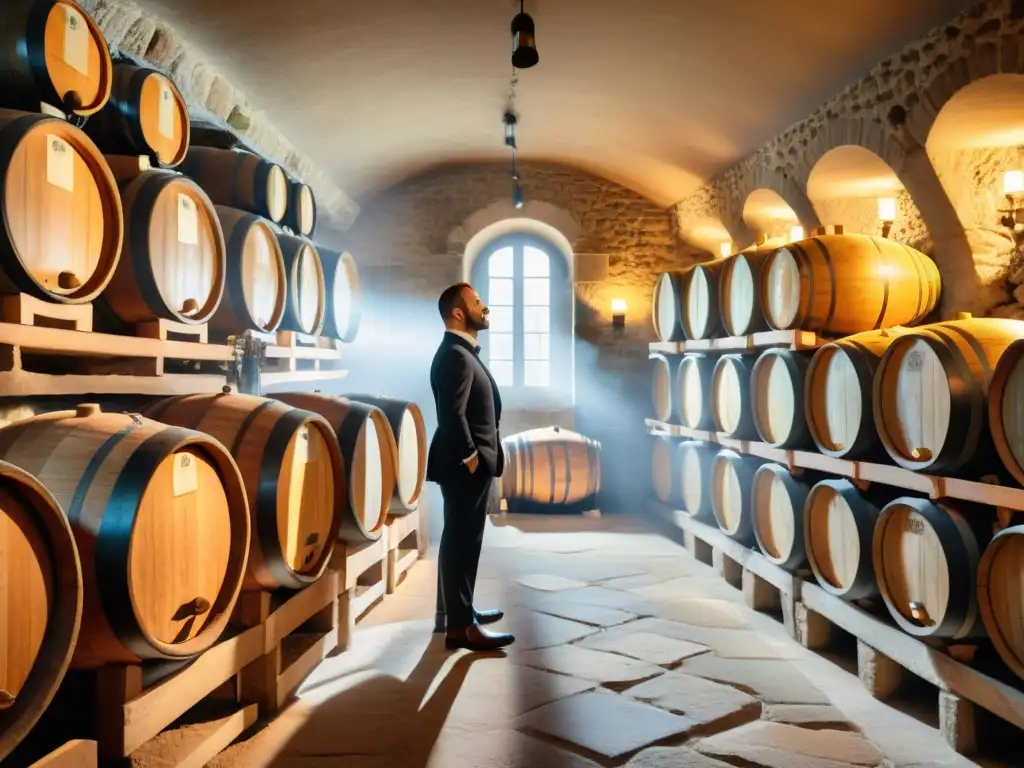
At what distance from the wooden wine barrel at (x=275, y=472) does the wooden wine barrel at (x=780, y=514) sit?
2.26m

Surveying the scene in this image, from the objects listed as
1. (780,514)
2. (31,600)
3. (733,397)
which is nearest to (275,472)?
(31,600)

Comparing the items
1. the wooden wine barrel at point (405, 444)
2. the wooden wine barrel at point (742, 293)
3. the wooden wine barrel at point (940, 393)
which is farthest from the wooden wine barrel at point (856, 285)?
the wooden wine barrel at point (405, 444)

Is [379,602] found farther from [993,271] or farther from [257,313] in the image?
[993,271]

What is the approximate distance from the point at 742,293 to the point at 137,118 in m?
3.42

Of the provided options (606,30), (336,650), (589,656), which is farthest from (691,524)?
(606,30)

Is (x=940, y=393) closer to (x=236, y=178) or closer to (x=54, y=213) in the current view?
(x=54, y=213)

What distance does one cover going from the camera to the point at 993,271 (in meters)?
4.08

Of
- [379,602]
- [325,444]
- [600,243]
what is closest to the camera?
[325,444]

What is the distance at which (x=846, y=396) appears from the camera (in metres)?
3.57

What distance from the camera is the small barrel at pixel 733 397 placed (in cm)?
485

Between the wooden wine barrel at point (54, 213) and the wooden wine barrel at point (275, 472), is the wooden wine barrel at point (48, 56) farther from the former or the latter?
the wooden wine barrel at point (275, 472)

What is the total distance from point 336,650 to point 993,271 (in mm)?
3732

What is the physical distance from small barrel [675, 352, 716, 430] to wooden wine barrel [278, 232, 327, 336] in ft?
8.51

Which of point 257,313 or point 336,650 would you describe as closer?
point 336,650
